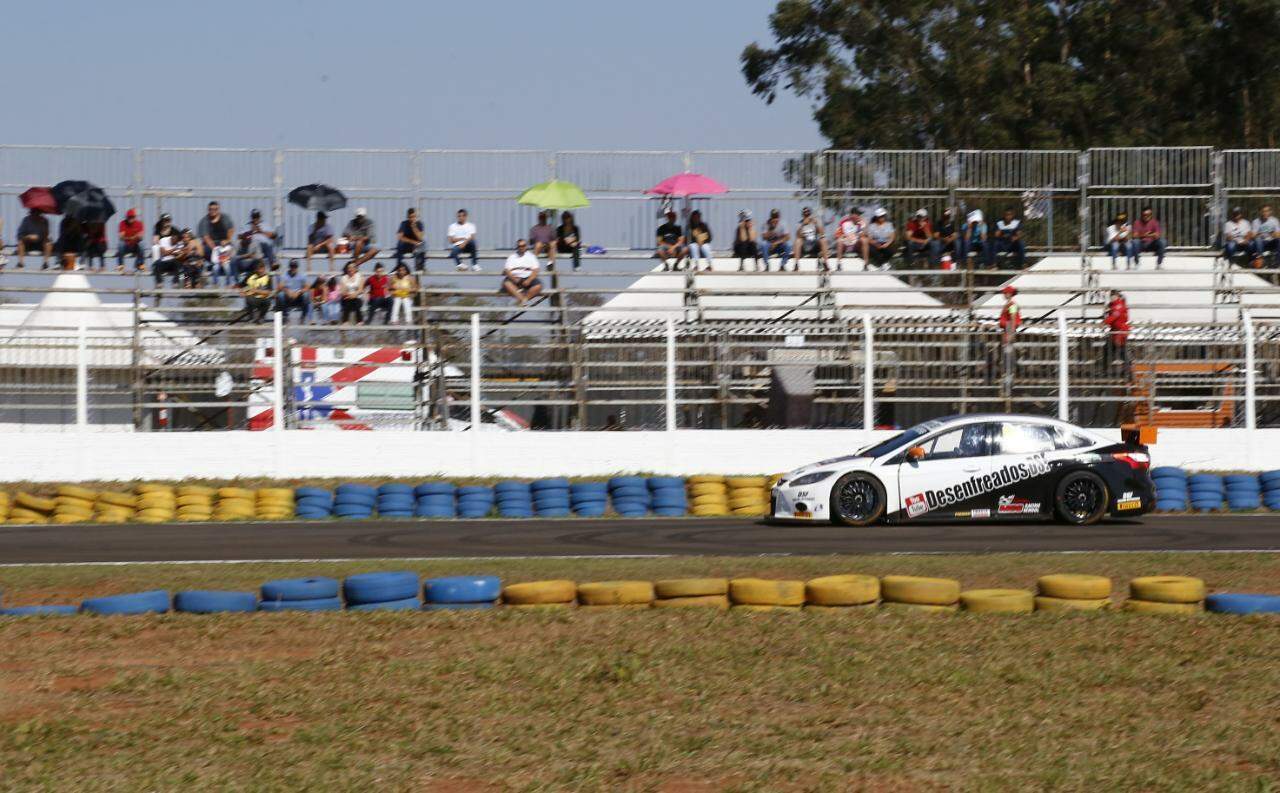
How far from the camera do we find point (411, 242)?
28.2m

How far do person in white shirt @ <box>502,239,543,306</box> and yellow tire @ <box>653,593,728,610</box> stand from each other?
Answer: 16.2 metres

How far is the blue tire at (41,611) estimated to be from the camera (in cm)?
1076

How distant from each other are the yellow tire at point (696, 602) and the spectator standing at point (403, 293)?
52.7 ft

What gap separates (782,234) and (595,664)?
21.4 m

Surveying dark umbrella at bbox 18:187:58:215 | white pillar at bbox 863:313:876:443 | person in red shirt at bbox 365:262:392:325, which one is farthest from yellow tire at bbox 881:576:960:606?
dark umbrella at bbox 18:187:58:215

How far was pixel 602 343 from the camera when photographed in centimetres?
2497

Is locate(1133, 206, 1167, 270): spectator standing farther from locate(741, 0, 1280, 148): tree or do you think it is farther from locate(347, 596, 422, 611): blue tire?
locate(347, 596, 422, 611): blue tire

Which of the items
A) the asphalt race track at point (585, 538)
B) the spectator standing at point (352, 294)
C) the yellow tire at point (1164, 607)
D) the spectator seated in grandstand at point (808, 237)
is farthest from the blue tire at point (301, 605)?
the spectator seated in grandstand at point (808, 237)

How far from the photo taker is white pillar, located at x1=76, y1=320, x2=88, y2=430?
22359mm

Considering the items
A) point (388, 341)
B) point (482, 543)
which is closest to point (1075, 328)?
point (388, 341)

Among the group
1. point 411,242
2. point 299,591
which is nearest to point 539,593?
point 299,591

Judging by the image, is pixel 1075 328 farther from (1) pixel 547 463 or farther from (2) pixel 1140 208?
(1) pixel 547 463

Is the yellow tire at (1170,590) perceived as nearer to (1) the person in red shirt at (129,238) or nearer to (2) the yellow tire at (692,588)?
(2) the yellow tire at (692,588)

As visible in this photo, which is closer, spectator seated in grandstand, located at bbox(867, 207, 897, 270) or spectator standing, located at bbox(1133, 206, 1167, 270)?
spectator seated in grandstand, located at bbox(867, 207, 897, 270)
